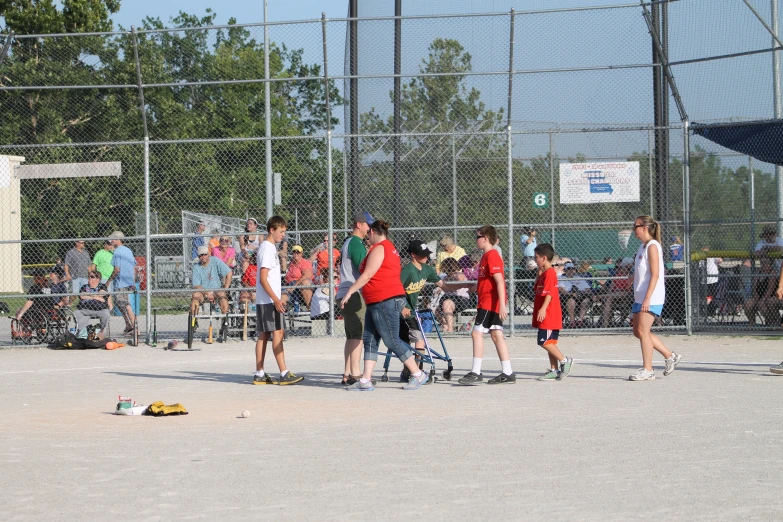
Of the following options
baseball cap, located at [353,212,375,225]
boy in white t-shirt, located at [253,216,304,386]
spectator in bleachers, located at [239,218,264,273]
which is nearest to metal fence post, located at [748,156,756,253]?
baseball cap, located at [353,212,375,225]

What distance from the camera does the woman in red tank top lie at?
10.5 m

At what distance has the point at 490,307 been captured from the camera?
11.1 metres

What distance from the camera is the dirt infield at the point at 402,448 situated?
5809 mm

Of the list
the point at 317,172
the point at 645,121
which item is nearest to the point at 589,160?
the point at 645,121

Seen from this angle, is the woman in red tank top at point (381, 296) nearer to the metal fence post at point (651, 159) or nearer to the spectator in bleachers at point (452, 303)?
the spectator in bleachers at point (452, 303)

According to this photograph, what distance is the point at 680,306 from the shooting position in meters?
16.7

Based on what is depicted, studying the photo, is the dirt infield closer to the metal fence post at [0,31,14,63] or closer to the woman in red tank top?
the woman in red tank top

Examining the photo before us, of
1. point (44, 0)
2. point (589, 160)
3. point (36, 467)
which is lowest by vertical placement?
point (36, 467)

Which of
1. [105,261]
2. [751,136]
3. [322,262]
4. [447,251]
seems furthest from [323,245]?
[751,136]

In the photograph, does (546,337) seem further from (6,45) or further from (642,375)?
(6,45)

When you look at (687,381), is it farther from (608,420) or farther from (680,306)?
(680,306)

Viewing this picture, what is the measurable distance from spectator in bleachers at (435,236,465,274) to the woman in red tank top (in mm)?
6105

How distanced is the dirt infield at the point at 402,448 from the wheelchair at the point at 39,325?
4.48 meters

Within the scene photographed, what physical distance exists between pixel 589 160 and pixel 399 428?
9219 mm
